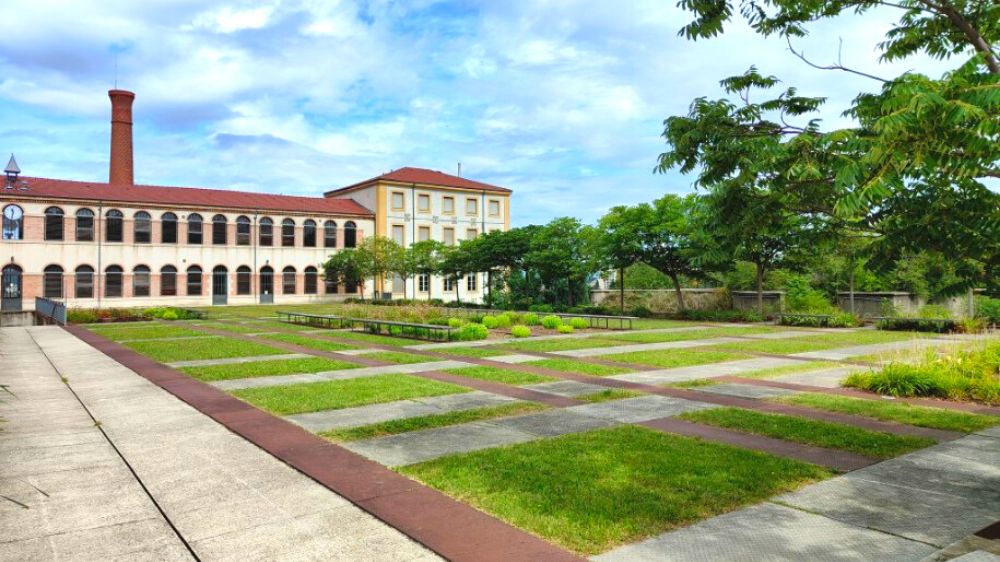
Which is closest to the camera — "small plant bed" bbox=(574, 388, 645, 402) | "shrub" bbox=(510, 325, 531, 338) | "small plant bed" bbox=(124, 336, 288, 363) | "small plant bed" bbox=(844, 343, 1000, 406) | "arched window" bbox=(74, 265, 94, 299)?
"small plant bed" bbox=(574, 388, 645, 402)

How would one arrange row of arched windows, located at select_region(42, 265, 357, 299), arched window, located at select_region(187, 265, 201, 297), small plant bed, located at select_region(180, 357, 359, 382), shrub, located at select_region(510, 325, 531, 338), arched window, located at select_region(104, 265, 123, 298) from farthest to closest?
arched window, located at select_region(187, 265, 201, 297) < arched window, located at select_region(104, 265, 123, 298) < row of arched windows, located at select_region(42, 265, 357, 299) < shrub, located at select_region(510, 325, 531, 338) < small plant bed, located at select_region(180, 357, 359, 382)

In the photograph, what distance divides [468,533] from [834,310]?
30609mm

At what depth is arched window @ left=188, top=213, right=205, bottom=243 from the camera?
51781 mm

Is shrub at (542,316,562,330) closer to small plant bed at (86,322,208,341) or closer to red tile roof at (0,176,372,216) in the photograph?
small plant bed at (86,322,208,341)

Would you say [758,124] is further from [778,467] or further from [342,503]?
[342,503]

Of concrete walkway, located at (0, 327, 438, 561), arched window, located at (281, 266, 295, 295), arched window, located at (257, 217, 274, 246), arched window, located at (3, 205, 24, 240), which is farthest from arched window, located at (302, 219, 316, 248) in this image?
concrete walkway, located at (0, 327, 438, 561)

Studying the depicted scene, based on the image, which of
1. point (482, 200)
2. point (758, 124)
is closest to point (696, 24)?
point (758, 124)

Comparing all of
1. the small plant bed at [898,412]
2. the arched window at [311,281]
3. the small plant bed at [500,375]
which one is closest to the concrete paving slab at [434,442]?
the small plant bed at [500,375]

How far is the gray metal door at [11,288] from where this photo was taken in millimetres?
44344

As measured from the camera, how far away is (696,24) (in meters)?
6.21

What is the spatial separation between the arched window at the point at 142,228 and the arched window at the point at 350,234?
16102 millimetres

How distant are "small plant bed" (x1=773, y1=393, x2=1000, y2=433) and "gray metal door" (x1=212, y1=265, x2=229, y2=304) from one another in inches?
1986

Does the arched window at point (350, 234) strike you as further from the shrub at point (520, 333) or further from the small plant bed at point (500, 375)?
the small plant bed at point (500, 375)

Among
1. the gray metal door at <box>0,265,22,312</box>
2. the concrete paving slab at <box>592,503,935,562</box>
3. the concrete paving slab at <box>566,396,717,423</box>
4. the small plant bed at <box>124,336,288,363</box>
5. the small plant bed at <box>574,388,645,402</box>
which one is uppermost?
the gray metal door at <box>0,265,22,312</box>
